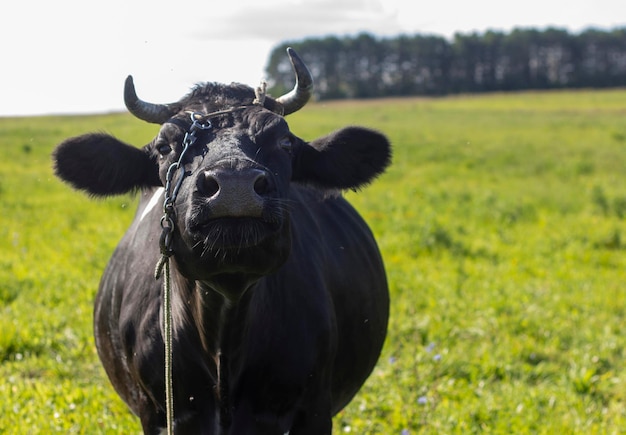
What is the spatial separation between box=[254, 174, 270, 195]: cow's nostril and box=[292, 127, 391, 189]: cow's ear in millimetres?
744

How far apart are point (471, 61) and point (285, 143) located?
314 ft

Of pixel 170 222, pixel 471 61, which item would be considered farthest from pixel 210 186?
pixel 471 61

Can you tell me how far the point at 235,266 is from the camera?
9.30 ft

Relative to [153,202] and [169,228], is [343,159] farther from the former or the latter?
[153,202]

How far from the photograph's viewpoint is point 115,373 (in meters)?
4.48

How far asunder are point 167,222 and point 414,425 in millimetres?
2944

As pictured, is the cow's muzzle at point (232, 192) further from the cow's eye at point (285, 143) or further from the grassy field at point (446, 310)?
the grassy field at point (446, 310)

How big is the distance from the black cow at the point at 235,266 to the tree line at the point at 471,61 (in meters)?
77.7

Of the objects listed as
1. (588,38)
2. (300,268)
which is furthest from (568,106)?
(300,268)

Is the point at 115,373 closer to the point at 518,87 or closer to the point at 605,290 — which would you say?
the point at 605,290

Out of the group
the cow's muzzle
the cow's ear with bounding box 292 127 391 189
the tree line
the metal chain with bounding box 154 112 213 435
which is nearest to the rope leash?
the metal chain with bounding box 154 112 213 435

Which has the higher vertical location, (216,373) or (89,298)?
(216,373)

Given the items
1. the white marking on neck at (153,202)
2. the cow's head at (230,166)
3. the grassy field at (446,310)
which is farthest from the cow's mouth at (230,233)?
the white marking on neck at (153,202)

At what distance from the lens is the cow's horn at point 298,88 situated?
354 cm
